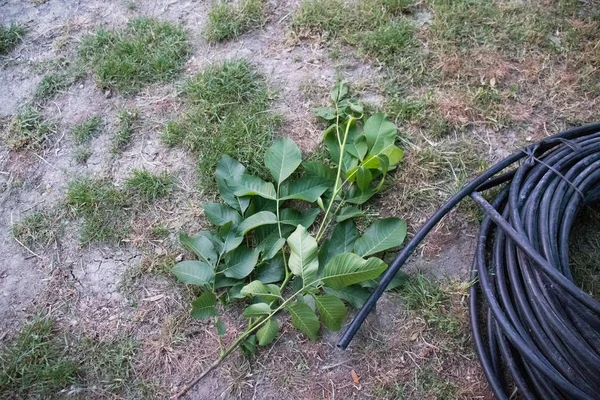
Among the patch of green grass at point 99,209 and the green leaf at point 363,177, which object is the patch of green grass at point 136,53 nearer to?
the patch of green grass at point 99,209

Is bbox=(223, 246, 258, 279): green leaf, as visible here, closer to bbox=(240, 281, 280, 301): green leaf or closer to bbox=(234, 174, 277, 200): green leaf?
bbox=(240, 281, 280, 301): green leaf

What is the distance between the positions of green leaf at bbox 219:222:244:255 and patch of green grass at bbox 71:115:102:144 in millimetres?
941

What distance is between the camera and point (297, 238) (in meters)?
1.83

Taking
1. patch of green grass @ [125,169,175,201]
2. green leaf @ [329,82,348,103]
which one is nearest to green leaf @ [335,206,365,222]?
green leaf @ [329,82,348,103]

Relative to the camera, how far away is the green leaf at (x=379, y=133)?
216cm

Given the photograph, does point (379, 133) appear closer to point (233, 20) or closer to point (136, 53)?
point (233, 20)

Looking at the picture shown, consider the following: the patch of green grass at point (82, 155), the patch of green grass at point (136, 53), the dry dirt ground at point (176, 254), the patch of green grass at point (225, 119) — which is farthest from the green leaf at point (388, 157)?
the patch of green grass at point (82, 155)

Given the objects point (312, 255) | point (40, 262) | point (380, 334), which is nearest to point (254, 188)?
point (312, 255)

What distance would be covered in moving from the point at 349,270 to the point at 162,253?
0.81m

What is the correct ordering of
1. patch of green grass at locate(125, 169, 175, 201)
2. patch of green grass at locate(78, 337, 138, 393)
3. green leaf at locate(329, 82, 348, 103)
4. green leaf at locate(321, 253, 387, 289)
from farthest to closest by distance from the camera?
green leaf at locate(329, 82, 348, 103), patch of green grass at locate(125, 169, 175, 201), patch of green grass at locate(78, 337, 138, 393), green leaf at locate(321, 253, 387, 289)

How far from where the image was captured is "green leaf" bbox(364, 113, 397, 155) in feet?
7.08

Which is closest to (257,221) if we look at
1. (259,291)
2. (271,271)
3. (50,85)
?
(271,271)

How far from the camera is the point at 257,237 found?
201 cm

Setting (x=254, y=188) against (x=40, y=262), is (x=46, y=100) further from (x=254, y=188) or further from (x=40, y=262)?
(x=254, y=188)
